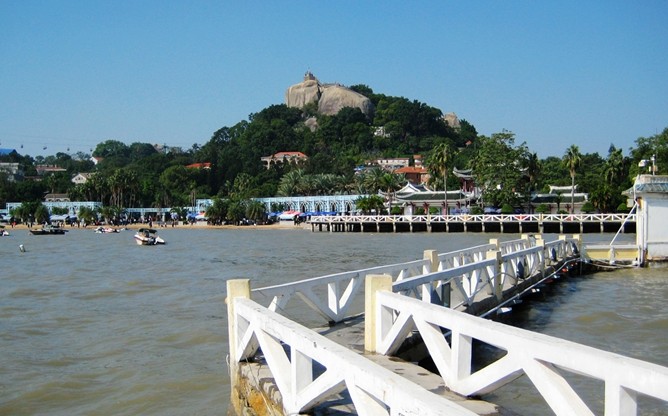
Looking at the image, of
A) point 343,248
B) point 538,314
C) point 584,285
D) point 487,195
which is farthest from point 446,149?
point 538,314

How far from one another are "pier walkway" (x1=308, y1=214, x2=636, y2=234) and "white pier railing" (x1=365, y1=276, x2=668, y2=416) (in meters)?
62.2

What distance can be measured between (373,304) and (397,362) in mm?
793

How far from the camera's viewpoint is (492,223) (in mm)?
76312

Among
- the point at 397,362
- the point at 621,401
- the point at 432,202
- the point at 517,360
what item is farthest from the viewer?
the point at 432,202

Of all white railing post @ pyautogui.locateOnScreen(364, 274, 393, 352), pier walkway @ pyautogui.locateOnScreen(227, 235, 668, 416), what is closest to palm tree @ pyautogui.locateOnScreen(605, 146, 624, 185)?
pier walkway @ pyautogui.locateOnScreen(227, 235, 668, 416)

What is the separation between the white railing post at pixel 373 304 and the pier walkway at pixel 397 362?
2 centimetres

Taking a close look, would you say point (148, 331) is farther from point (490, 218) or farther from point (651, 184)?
point (490, 218)

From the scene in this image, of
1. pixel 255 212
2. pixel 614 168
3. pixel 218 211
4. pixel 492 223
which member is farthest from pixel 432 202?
pixel 218 211

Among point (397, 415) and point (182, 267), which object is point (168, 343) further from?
point (182, 267)

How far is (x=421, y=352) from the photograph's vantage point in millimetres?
10023

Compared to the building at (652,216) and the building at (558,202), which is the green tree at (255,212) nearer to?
the building at (558,202)

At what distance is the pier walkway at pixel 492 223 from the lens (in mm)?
70062

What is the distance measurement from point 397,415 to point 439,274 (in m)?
7.01

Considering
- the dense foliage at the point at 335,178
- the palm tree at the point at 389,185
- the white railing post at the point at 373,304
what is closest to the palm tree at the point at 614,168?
the dense foliage at the point at 335,178
